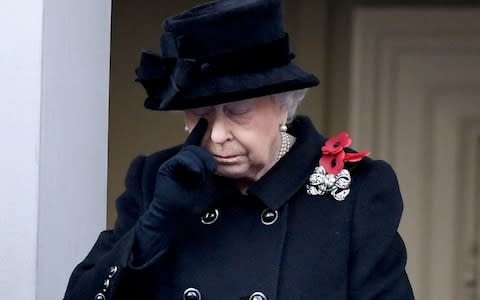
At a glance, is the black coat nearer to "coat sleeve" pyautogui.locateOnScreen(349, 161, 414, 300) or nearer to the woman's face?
"coat sleeve" pyautogui.locateOnScreen(349, 161, 414, 300)

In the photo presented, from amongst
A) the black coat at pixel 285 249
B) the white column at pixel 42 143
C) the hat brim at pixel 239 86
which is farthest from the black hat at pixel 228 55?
the white column at pixel 42 143

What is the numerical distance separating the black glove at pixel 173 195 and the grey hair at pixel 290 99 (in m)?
0.18

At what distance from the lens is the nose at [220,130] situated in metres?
3.35

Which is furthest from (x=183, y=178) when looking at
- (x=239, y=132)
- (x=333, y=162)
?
(x=333, y=162)

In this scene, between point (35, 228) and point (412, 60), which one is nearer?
point (35, 228)

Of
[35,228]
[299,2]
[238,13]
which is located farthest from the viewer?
[299,2]

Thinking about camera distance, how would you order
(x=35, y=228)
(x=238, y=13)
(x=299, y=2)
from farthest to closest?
(x=299, y=2), (x=35, y=228), (x=238, y=13)

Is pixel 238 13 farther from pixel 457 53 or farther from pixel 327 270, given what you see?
pixel 457 53

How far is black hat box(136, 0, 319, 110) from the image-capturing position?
11.1ft

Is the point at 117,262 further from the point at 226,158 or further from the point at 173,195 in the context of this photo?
the point at 226,158

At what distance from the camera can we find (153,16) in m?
6.23

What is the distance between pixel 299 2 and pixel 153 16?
594 millimetres

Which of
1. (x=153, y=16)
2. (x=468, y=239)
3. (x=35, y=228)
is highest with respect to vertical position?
(x=153, y=16)

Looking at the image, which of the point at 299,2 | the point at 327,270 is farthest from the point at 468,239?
the point at 327,270
